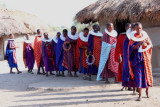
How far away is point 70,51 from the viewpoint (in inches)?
338

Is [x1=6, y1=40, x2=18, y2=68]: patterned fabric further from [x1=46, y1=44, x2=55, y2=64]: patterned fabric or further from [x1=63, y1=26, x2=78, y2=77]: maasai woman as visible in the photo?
[x1=63, y1=26, x2=78, y2=77]: maasai woman

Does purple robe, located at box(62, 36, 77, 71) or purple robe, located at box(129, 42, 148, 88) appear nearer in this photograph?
purple robe, located at box(129, 42, 148, 88)

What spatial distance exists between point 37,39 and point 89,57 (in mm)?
3232

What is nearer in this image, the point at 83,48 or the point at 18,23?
the point at 83,48

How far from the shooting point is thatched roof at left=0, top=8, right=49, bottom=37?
696 inches

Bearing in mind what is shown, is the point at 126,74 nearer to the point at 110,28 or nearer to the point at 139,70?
the point at 139,70

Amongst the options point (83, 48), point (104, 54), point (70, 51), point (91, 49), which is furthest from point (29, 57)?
point (104, 54)

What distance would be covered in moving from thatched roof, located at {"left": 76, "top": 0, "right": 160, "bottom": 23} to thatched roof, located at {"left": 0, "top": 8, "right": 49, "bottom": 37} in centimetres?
914

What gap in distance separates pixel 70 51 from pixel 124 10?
7.37 feet

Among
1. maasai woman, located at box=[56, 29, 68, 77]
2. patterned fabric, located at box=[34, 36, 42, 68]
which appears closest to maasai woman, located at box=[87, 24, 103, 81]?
maasai woman, located at box=[56, 29, 68, 77]

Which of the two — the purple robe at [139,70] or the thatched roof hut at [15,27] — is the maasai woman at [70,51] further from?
the thatched roof hut at [15,27]

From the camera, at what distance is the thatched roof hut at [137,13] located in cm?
816

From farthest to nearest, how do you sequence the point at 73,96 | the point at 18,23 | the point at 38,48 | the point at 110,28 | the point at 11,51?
the point at 18,23, the point at 11,51, the point at 38,48, the point at 110,28, the point at 73,96

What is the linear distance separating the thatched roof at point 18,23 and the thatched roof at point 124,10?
30.0 ft
